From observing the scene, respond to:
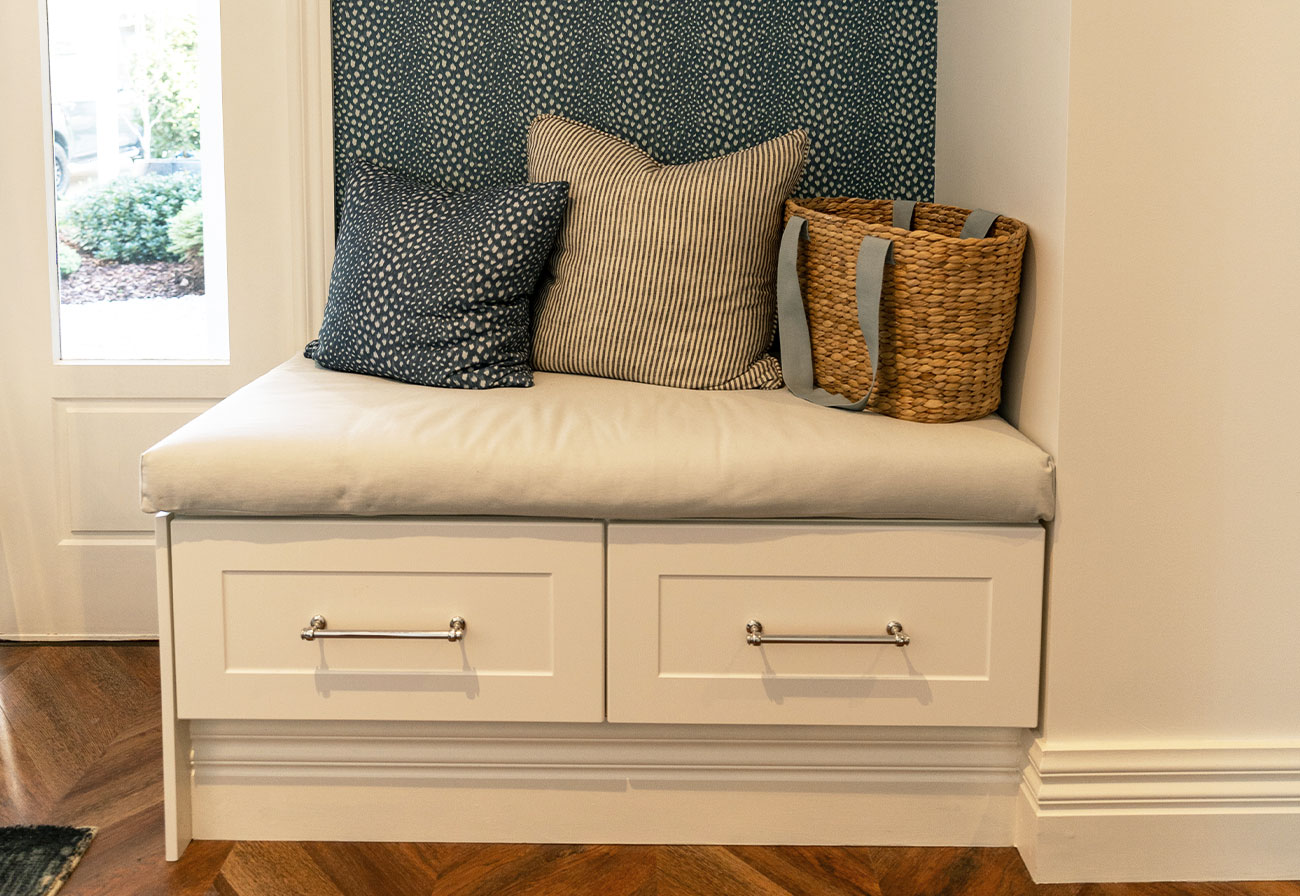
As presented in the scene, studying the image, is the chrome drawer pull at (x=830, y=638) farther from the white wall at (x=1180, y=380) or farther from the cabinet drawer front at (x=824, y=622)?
the white wall at (x=1180, y=380)

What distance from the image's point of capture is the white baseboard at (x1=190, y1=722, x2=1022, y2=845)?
5.49 ft

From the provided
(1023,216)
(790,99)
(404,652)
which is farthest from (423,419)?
(790,99)

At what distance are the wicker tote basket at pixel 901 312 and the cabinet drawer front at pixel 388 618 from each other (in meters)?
0.50

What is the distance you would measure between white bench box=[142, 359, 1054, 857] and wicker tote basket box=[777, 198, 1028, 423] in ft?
0.30

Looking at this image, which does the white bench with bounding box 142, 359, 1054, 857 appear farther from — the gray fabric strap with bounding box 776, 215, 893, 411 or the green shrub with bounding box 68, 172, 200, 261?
the green shrub with bounding box 68, 172, 200, 261

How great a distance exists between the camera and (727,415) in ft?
5.74

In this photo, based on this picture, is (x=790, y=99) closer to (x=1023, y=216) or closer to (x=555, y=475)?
(x=1023, y=216)

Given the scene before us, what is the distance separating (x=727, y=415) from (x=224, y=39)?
4.25ft

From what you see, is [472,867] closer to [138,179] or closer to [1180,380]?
[1180,380]

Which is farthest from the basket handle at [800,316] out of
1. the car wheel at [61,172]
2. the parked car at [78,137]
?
the car wheel at [61,172]

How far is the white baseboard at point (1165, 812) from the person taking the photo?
1.62m

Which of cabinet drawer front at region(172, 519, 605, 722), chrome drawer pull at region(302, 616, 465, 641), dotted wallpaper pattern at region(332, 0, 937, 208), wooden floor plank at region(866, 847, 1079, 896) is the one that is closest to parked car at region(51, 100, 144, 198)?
dotted wallpaper pattern at region(332, 0, 937, 208)

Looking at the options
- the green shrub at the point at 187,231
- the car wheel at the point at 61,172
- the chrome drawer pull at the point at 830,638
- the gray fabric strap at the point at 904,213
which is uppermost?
the car wheel at the point at 61,172

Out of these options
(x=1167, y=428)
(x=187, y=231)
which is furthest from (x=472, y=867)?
(x=187, y=231)
